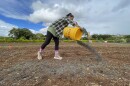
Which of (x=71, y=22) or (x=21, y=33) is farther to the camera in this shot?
(x=21, y=33)

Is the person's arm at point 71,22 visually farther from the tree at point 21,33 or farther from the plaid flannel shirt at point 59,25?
the tree at point 21,33

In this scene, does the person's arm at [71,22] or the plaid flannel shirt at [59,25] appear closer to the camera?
the person's arm at [71,22]

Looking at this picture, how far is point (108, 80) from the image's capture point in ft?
11.4

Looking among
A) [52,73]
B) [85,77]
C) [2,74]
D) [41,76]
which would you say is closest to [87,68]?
[85,77]

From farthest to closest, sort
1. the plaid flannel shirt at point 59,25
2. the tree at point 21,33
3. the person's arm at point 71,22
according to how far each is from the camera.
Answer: the tree at point 21,33 → the plaid flannel shirt at point 59,25 → the person's arm at point 71,22

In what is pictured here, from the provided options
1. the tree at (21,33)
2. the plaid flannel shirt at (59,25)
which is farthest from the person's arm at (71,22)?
the tree at (21,33)

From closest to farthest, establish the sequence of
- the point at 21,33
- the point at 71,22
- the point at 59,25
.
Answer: the point at 71,22 → the point at 59,25 → the point at 21,33

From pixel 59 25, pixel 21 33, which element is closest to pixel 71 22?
pixel 59 25

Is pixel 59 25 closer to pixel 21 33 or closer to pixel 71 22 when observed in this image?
pixel 71 22

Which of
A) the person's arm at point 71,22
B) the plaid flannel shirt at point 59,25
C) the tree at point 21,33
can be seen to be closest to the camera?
the person's arm at point 71,22

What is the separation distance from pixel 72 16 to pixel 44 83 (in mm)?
2367

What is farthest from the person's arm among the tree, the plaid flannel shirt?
the tree

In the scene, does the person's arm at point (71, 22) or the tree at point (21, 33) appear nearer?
the person's arm at point (71, 22)

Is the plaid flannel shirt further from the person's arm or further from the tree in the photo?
the tree
